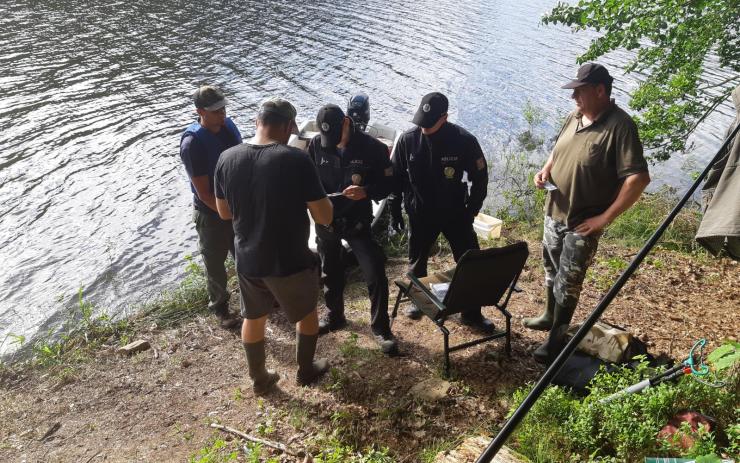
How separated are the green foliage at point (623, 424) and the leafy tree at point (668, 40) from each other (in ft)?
14.7

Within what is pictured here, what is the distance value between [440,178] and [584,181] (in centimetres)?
A: 124

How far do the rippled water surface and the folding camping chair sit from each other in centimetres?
440

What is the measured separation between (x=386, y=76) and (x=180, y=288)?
11186 millimetres

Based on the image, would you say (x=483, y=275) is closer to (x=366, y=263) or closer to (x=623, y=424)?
(x=366, y=263)

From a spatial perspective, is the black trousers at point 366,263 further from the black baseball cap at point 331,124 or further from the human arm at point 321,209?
the human arm at point 321,209

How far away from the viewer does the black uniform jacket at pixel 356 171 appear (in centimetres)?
445

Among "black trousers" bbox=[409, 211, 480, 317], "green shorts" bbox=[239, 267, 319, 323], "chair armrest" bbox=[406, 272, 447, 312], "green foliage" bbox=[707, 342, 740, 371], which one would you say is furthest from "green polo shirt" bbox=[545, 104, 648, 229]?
"green shorts" bbox=[239, 267, 319, 323]

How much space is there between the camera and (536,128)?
12.6 metres

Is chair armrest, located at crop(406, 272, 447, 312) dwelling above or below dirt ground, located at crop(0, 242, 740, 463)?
above

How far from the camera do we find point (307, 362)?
4.14 m

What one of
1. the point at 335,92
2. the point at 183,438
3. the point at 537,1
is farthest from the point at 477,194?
the point at 537,1

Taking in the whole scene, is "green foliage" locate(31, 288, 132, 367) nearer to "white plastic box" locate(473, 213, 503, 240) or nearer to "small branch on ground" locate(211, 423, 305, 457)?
"small branch on ground" locate(211, 423, 305, 457)

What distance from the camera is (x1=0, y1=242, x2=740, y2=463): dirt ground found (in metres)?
3.67

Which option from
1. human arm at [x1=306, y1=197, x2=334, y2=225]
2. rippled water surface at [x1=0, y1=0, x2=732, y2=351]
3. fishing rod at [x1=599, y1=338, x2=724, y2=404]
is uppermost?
human arm at [x1=306, y1=197, x2=334, y2=225]
